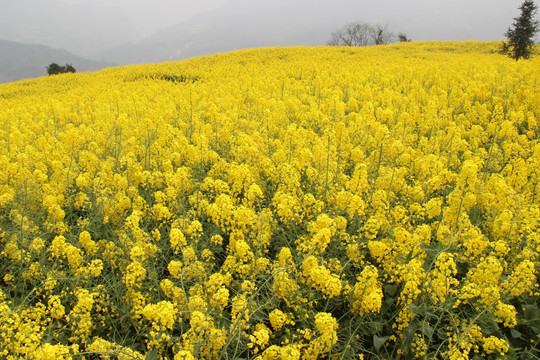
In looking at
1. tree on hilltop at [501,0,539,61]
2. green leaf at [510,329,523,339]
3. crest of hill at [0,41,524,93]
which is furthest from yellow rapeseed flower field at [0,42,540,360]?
tree on hilltop at [501,0,539,61]

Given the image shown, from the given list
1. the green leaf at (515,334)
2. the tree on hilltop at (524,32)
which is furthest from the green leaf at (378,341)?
the tree on hilltop at (524,32)

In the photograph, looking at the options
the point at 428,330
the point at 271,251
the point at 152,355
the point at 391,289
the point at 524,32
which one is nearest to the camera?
the point at 152,355

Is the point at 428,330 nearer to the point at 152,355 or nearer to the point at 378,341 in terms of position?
the point at 378,341

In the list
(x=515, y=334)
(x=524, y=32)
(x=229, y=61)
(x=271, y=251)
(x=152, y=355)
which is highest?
(x=524, y=32)

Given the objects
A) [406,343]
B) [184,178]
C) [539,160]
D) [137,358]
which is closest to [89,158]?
[184,178]

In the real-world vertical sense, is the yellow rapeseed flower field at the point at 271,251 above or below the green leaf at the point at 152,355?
above

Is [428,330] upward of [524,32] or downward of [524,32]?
Result: downward

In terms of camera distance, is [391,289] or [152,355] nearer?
[152,355]

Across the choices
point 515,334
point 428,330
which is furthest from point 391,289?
point 515,334

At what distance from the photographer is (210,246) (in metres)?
3.98

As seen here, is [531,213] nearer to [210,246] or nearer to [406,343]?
[406,343]

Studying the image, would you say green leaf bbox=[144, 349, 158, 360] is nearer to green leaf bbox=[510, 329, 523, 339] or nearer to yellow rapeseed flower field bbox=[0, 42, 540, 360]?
yellow rapeseed flower field bbox=[0, 42, 540, 360]

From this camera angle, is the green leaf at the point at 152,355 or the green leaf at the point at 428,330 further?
the green leaf at the point at 428,330

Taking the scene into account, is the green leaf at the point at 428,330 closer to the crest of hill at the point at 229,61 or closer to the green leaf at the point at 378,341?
the green leaf at the point at 378,341
